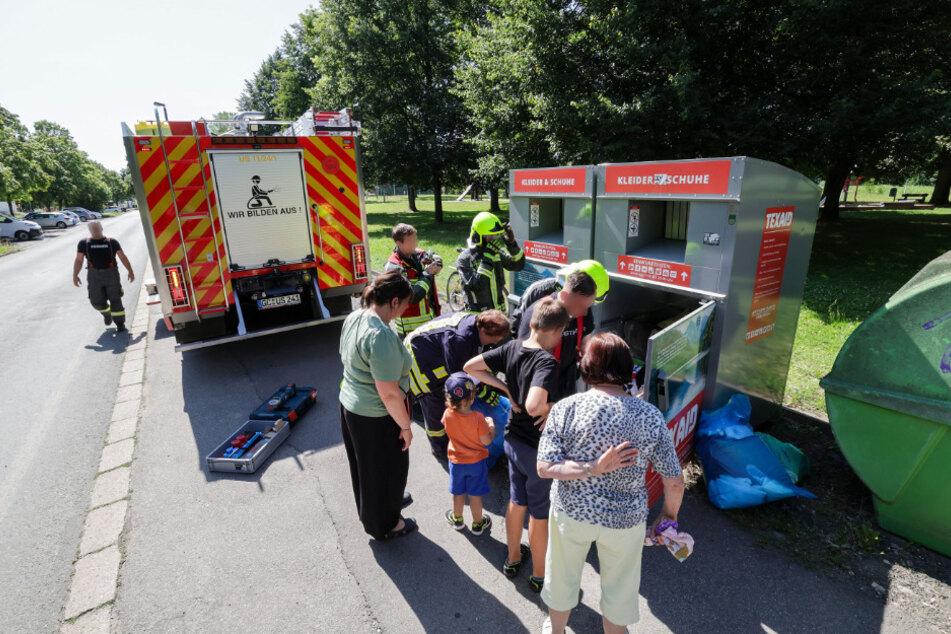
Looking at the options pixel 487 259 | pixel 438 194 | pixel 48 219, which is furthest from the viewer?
pixel 48 219

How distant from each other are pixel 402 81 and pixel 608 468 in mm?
21092

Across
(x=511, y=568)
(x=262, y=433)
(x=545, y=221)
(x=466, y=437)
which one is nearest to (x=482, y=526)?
(x=511, y=568)

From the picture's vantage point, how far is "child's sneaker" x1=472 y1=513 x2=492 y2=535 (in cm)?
318

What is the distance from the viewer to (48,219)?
34.5 metres

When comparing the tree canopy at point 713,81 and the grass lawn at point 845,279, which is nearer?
the grass lawn at point 845,279

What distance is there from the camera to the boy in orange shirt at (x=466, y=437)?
2893 millimetres

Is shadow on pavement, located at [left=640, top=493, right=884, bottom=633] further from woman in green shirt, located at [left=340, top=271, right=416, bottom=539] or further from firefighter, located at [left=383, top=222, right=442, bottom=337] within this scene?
firefighter, located at [left=383, top=222, right=442, bottom=337]

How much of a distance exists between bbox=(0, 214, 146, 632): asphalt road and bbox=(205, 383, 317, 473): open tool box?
101cm

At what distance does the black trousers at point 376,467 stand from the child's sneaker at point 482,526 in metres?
0.51

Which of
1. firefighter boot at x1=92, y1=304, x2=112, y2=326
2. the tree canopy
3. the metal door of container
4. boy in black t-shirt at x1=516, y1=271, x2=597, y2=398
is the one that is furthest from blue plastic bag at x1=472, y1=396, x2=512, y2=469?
firefighter boot at x1=92, y1=304, x2=112, y2=326

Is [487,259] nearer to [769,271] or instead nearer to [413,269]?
[413,269]

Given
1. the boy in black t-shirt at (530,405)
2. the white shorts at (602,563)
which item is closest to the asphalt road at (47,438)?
the boy in black t-shirt at (530,405)

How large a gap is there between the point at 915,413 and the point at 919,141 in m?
8.75

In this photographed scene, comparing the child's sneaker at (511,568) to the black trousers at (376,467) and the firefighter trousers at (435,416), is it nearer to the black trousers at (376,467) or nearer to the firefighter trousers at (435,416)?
the black trousers at (376,467)
